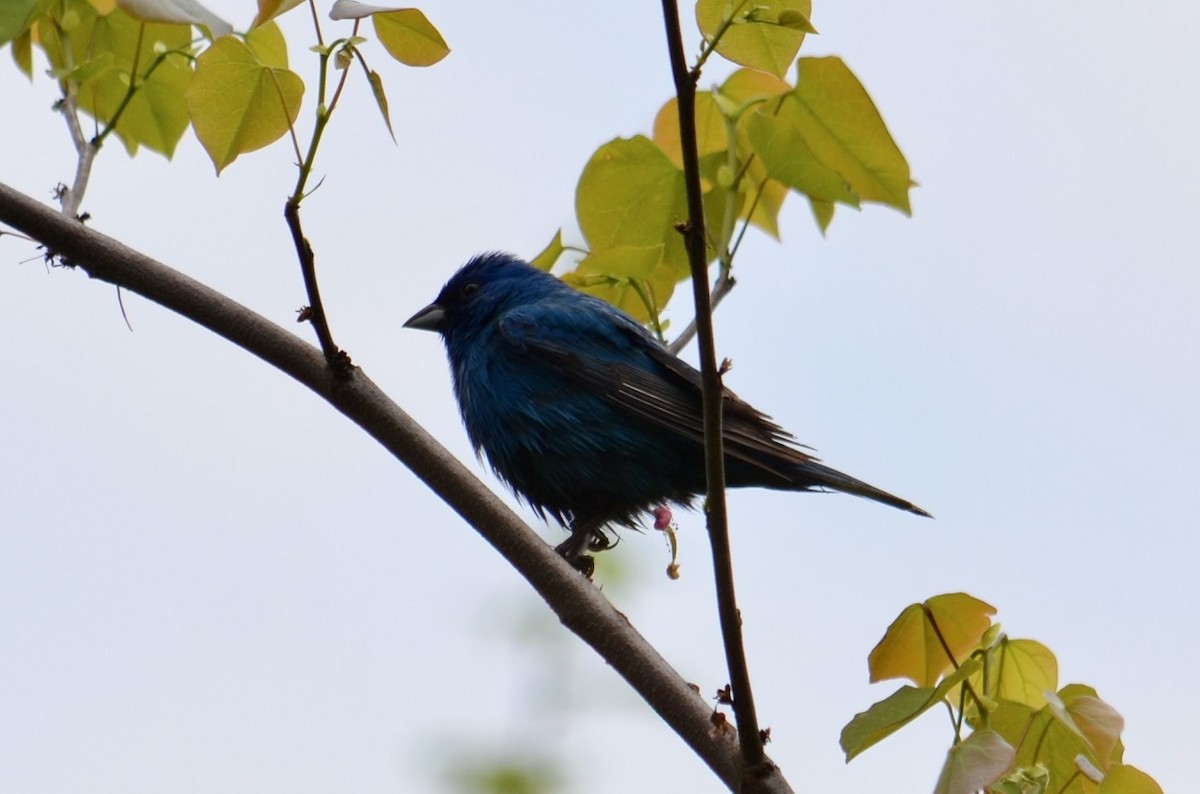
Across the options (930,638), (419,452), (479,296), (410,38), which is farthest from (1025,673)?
(479,296)

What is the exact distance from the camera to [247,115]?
2799mm

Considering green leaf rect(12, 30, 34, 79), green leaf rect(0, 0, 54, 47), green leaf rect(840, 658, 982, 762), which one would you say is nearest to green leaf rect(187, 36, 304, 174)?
green leaf rect(0, 0, 54, 47)

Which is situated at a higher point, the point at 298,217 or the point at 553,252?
the point at 553,252

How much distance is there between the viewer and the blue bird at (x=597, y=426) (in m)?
5.02

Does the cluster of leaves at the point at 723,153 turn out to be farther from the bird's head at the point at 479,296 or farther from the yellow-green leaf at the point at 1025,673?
the bird's head at the point at 479,296

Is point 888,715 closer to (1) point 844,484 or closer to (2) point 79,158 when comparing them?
(2) point 79,158

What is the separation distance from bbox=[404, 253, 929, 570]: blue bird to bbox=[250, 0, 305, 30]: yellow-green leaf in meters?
2.52

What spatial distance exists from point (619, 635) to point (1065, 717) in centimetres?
113

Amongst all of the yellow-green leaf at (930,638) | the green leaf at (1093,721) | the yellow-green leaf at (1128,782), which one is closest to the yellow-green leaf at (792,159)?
the yellow-green leaf at (930,638)

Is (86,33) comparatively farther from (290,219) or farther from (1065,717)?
(1065,717)

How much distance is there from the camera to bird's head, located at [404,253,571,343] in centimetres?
639

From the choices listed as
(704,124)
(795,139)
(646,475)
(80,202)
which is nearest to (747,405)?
(646,475)

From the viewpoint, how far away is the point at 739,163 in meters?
3.12

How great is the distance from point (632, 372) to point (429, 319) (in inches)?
55.4
